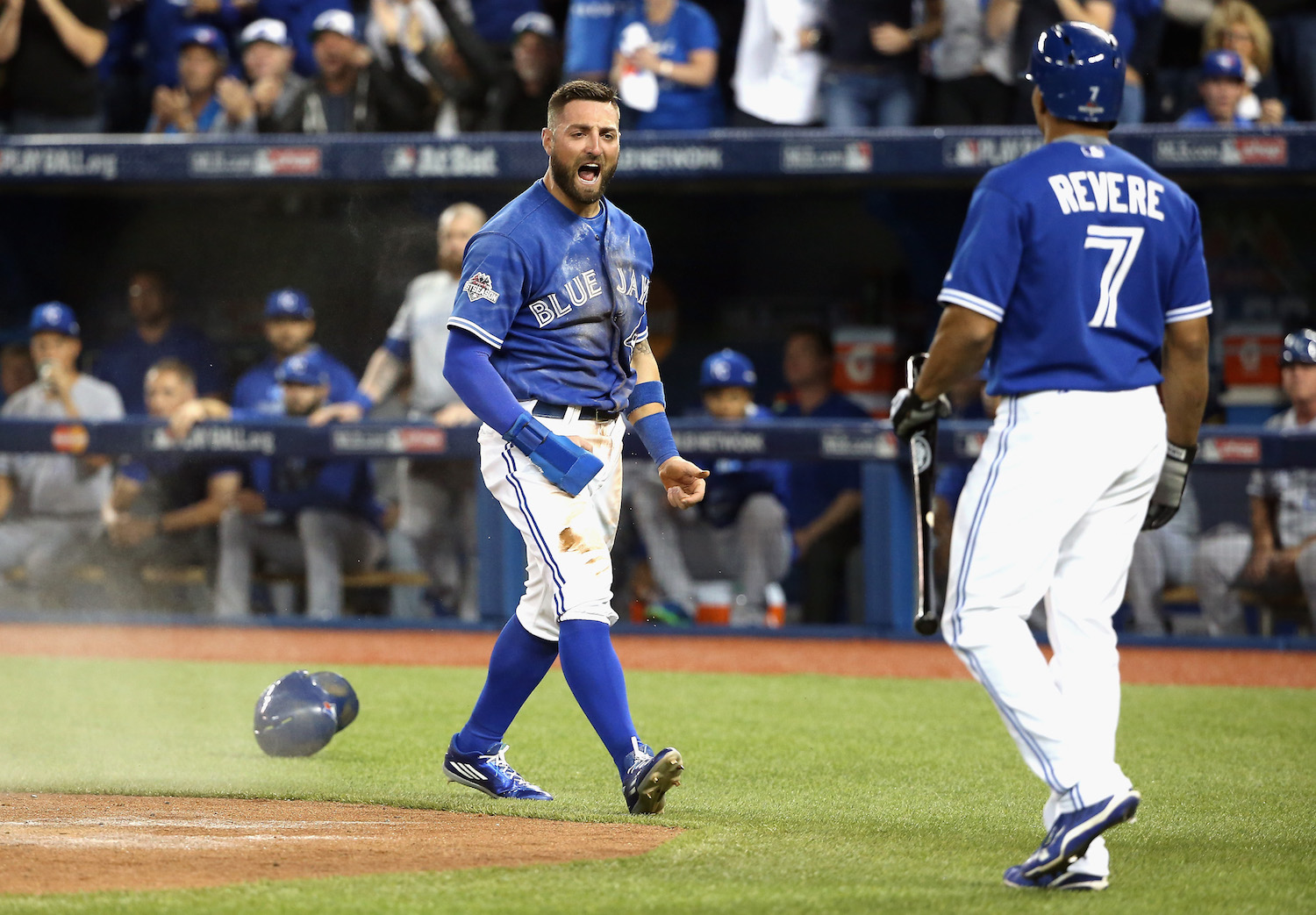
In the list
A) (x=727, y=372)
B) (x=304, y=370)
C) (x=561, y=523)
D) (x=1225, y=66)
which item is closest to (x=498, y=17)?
(x=304, y=370)

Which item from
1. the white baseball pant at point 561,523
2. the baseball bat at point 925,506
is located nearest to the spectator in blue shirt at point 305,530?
the white baseball pant at point 561,523

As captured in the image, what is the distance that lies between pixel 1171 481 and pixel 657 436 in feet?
4.55

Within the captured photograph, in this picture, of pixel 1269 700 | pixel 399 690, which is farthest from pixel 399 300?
pixel 1269 700

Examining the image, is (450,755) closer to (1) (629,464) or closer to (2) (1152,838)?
(2) (1152,838)

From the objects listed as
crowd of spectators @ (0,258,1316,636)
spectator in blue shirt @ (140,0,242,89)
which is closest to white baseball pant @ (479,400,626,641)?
crowd of spectators @ (0,258,1316,636)

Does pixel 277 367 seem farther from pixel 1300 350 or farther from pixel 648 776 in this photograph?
pixel 648 776

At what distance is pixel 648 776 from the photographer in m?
4.03

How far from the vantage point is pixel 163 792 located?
179 inches

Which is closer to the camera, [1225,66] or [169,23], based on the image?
[1225,66]

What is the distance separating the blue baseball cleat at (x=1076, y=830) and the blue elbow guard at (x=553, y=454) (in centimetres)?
142

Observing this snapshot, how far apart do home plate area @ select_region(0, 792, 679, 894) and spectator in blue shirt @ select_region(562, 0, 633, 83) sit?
5.99 metres

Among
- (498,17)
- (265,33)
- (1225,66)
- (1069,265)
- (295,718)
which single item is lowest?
(295,718)

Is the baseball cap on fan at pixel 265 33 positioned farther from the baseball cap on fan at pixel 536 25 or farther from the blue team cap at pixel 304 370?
the blue team cap at pixel 304 370

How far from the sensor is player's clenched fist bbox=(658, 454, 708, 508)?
14.1 feet
